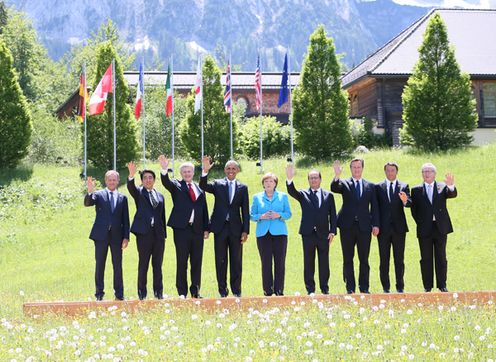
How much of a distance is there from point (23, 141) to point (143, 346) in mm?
26061

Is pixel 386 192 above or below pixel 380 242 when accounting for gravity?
above

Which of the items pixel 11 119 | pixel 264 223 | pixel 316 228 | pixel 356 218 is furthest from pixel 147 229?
pixel 11 119

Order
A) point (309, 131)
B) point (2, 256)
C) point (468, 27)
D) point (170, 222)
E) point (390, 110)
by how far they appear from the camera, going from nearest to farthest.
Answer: point (170, 222) → point (2, 256) → point (309, 131) → point (390, 110) → point (468, 27)

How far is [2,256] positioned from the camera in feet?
63.0

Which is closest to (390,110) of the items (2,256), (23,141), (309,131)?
(309,131)

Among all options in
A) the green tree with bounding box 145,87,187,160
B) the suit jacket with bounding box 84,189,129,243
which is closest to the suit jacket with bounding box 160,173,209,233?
the suit jacket with bounding box 84,189,129,243

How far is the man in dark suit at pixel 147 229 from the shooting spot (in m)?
10.0

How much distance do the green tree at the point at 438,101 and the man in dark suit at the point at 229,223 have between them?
19784mm

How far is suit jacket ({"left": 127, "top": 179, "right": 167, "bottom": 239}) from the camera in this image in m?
9.98

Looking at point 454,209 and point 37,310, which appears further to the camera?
point 454,209

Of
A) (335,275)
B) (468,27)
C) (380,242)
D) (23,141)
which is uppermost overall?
(468,27)

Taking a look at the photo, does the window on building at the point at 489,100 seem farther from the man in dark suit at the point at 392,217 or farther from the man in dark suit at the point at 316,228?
the man in dark suit at the point at 316,228

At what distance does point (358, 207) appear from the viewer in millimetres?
10281

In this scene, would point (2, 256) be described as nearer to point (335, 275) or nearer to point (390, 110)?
point (335, 275)
